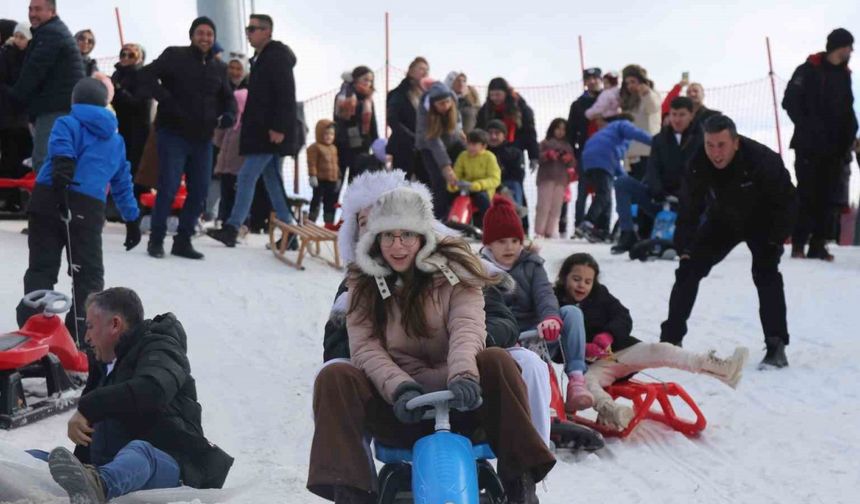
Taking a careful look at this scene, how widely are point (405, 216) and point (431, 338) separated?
407 mm

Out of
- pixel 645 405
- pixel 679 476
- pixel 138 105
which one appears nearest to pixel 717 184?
pixel 645 405

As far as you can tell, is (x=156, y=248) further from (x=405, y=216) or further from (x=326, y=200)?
(x=405, y=216)

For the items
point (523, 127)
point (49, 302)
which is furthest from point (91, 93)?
point (523, 127)

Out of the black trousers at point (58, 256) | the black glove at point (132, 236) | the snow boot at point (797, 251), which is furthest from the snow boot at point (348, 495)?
the snow boot at point (797, 251)

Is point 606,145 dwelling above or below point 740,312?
above

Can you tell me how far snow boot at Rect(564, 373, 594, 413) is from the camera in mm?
5523

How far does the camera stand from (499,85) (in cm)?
1270

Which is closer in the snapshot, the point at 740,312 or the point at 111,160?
the point at 111,160

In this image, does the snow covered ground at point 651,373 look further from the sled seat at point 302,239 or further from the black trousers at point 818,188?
the black trousers at point 818,188

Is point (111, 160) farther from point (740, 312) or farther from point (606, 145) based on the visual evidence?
point (606, 145)

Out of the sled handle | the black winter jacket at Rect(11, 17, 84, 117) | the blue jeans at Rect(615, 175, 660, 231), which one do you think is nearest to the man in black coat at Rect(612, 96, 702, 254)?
the blue jeans at Rect(615, 175, 660, 231)

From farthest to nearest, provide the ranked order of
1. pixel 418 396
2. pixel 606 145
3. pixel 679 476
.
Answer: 1. pixel 606 145
2. pixel 679 476
3. pixel 418 396

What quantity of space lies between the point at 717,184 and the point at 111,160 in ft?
11.2

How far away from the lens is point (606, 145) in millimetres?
12297
